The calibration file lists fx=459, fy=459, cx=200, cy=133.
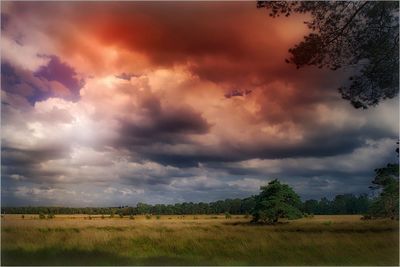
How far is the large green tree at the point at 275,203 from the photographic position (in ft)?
80.7

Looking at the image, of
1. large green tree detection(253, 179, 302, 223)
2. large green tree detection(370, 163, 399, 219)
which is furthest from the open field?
large green tree detection(253, 179, 302, 223)

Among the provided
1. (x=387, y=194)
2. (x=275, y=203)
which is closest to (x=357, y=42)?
(x=387, y=194)

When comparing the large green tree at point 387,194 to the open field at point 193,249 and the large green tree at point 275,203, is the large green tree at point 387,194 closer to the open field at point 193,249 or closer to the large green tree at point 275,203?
the open field at point 193,249

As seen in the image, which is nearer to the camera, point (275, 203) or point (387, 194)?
point (387, 194)

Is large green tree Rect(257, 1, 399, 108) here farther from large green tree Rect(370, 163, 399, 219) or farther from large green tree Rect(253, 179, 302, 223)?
large green tree Rect(253, 179, 302, 223)

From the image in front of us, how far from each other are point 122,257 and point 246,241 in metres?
3.93

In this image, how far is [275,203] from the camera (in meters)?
24.8

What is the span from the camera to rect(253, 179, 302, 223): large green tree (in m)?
24.6

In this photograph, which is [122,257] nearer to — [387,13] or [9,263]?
[9,263]

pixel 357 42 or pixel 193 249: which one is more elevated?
pixel 357 42

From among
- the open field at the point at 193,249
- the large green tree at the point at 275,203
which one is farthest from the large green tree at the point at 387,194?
the large green tree at the point at 275,203

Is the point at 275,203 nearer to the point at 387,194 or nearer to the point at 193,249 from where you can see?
the point at 387,194

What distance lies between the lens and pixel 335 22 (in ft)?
42.4

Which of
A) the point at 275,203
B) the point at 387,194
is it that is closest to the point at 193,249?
the point at 387,194
